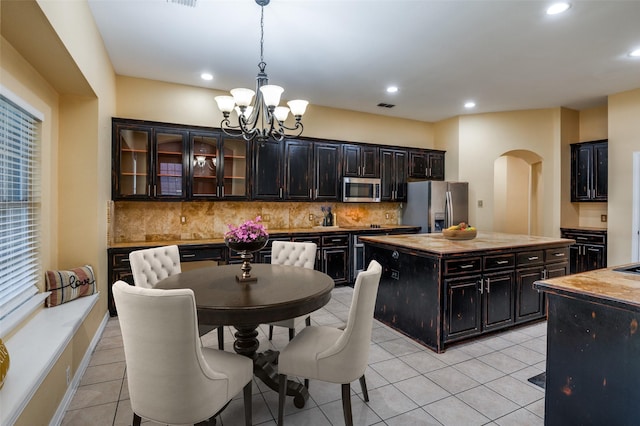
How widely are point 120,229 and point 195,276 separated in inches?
101

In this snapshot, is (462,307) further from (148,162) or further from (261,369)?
(148,162)

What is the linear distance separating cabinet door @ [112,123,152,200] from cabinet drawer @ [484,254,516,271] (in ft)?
13.0

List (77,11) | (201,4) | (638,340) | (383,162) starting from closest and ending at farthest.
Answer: (638,340), (77,11), (201,4), (383,162)

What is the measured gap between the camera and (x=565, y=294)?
1.83 metres

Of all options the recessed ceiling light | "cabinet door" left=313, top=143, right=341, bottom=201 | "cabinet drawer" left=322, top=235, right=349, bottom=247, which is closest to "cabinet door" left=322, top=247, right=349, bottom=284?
"cabinet drawer" left=322, top=235, right=349, bottom=247

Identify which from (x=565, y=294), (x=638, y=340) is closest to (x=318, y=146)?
(x=565, y=294)

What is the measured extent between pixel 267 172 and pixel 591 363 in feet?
13.7

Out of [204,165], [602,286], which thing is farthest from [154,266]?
[602,286]

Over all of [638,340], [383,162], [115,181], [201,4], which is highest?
[201,4]

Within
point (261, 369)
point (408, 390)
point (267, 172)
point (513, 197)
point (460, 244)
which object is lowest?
point (408, 390)

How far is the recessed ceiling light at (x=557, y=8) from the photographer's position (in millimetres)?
2816

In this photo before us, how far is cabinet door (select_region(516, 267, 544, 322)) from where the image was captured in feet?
11.4

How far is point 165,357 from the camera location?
1.52 metres

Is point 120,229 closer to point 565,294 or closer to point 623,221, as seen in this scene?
point 565,294
